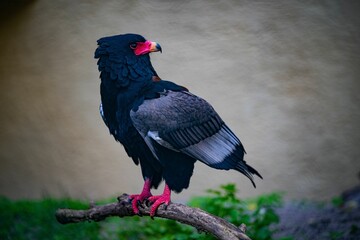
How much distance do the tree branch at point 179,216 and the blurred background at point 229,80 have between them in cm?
153

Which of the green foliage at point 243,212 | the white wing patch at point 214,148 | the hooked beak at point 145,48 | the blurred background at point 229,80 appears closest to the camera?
the white wing patch at point 214,148

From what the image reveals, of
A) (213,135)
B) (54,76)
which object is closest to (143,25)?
(54,76)

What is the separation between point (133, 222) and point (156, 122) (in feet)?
6.09

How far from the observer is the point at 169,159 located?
303 centimetres

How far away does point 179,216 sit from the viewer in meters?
2.88

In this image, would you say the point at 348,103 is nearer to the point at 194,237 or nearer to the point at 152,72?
the point at 194,237

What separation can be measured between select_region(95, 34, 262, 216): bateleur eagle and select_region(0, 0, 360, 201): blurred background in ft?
4.93

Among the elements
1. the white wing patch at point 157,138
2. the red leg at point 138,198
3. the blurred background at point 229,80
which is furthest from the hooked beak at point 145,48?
the blurred background at point 229,80

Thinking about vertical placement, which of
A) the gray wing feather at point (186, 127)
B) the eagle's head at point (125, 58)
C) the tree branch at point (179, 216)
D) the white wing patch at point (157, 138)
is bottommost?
the tree branch at point (179, 216)

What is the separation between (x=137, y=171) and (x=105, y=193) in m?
0.39

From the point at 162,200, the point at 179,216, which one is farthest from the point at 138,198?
the point at 179,216

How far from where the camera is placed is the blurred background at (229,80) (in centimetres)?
446

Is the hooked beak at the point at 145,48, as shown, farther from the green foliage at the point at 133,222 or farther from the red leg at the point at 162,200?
the green foliage at the point at 133,222

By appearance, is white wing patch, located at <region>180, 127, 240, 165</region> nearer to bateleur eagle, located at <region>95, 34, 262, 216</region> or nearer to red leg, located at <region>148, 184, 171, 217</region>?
bateleur eagle, located at <region>95, 34, 262, 216</region>
